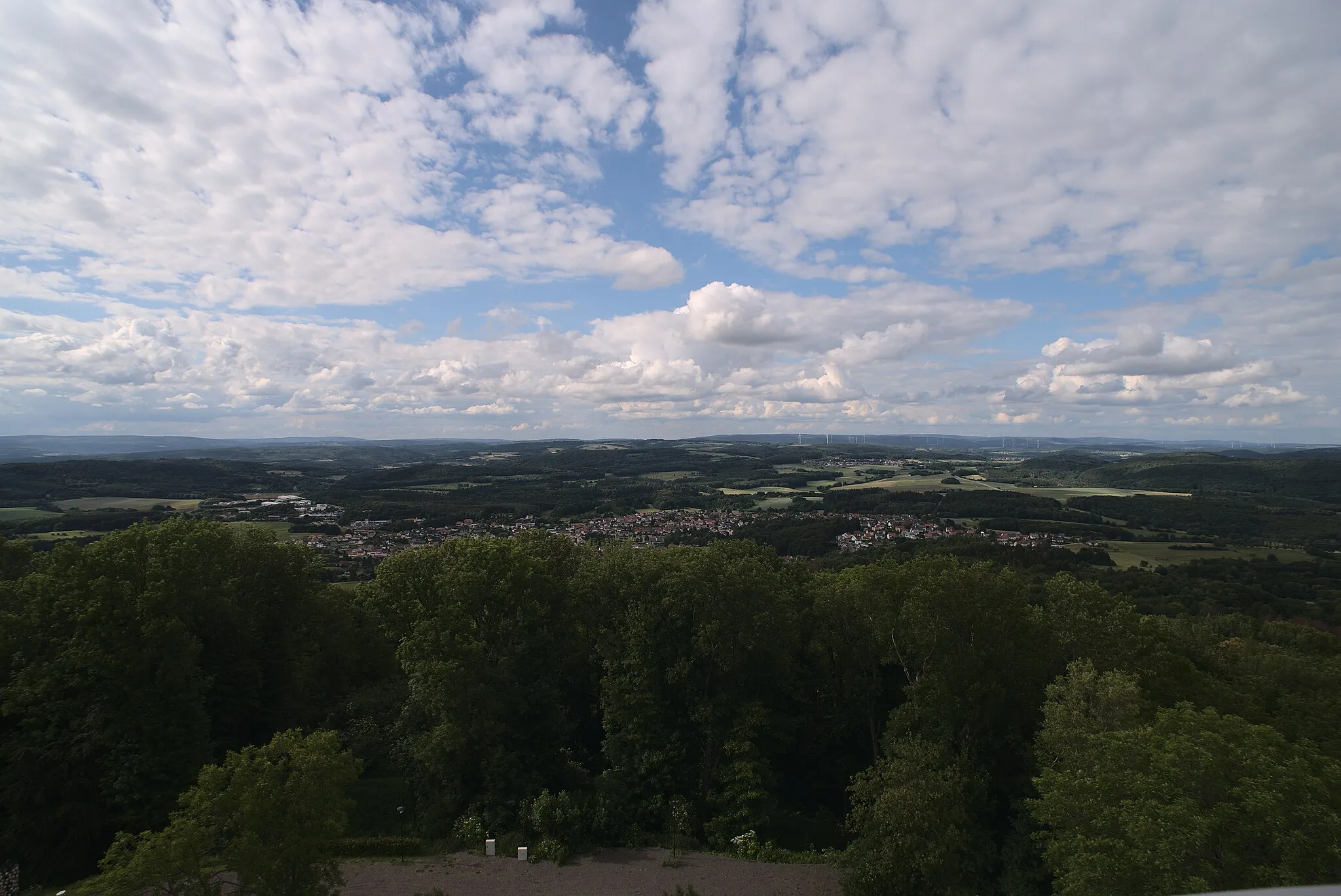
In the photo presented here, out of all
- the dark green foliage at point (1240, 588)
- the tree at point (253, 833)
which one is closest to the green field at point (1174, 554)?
the dark green foliage at point (1240, 588)

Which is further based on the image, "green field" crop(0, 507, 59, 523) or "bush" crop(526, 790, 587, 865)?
"green field" crop(0, 507, 59, 523)

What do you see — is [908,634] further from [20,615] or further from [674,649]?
[20,615]

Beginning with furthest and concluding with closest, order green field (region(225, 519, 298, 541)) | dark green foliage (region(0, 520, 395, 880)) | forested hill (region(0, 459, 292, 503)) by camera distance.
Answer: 1. forested hill (region(0, 459, 292, 503))
2. green field (region(225, 519, 298, 541))
3. dark green foliage (region(0, 520, 395, 880))

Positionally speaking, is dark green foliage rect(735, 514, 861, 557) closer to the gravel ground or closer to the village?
the village

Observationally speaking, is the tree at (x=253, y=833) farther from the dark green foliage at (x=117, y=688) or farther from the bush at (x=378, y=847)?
the bush at (x=378, y=847)

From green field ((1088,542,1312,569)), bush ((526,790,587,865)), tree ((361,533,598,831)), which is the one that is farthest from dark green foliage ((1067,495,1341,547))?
bush ((526,790,587,865))

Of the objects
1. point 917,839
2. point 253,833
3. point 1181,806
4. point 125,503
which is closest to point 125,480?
point 125,503
